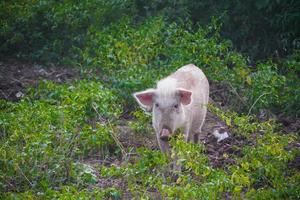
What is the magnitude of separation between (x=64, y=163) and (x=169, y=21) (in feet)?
18.6

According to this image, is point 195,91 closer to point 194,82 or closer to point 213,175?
point 194,82

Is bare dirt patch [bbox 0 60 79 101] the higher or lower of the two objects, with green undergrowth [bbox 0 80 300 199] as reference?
lower

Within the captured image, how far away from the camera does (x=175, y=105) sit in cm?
828

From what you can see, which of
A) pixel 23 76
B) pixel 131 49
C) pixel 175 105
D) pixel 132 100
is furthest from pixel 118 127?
pixel 23 76

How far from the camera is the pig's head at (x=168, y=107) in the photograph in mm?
8117

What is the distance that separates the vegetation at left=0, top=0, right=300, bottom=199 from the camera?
6992 millimetres

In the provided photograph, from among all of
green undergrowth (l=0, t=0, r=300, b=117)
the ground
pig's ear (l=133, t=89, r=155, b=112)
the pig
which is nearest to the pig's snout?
the pig

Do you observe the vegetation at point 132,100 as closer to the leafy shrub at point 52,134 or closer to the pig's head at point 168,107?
the leafy shrub at point 52,134

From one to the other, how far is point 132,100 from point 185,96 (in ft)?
6.13

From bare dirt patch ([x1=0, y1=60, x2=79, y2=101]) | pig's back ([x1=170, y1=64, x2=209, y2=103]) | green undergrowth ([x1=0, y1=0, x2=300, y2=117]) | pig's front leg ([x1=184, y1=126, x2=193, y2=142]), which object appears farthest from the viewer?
bare dirt patch ([x1=0, y1=60, x2=79, y2=101])

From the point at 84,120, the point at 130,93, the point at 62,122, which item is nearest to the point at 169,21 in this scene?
the point at 130,93

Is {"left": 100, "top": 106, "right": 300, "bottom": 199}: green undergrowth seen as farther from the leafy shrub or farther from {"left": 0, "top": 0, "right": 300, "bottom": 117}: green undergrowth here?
{"left": 0, "top": 0, "right": 300, "bottom": 117}: green undergrowth

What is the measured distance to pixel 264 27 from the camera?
510 inches

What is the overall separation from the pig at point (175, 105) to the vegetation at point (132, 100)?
308mm
